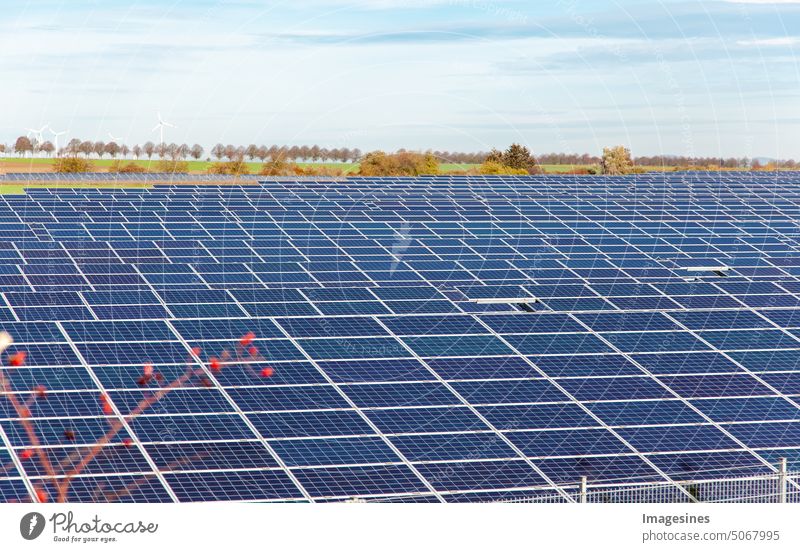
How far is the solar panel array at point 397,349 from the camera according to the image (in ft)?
88.4

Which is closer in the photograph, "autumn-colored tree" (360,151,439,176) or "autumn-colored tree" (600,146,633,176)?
"autumn-colored tree" (360,151,439,176)

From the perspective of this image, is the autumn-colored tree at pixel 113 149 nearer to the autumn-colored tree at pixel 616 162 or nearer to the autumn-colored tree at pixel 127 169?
the autumn-colored tree at pixel 127 169

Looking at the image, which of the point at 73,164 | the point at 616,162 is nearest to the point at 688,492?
the point at 616,162

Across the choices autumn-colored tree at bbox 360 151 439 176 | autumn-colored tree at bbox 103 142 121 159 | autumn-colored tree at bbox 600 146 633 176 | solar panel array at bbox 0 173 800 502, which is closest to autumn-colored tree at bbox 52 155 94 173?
autumn-colored tree at bbox 103 142 121 159

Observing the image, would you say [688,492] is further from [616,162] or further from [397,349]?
[616,162]

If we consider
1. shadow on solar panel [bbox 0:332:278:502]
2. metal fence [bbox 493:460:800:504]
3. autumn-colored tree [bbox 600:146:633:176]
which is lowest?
metal fence [bbox 493:460:800:504]

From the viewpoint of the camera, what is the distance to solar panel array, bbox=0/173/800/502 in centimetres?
2694

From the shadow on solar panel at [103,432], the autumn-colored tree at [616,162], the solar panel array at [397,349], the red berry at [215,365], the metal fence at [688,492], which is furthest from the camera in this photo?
the autumn-colored tree at [616,162]

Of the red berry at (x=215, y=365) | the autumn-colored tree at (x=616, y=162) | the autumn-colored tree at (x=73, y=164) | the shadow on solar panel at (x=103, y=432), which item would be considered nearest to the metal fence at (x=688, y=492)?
the shadow on solar panel at (x=103, y=432)

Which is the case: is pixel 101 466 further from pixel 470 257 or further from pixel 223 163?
pixel 223 163

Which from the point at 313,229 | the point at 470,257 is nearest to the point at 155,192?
the point at 313,229

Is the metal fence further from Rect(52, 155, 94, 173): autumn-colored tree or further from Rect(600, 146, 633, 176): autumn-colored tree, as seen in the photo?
Rect(52, 155, 94, 173): autumn-colored tree

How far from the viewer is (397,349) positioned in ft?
109
